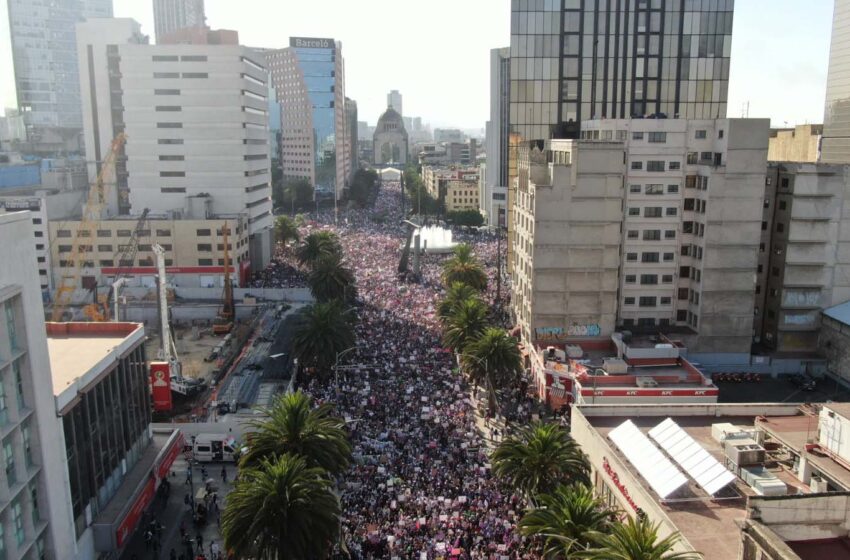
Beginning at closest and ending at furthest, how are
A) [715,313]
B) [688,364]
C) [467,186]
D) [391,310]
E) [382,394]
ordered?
[382,394] → [688,364] → [715,313] → [391,310] → [467,186]

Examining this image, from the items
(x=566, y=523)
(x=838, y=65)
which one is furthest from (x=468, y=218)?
(x=566, y=523)

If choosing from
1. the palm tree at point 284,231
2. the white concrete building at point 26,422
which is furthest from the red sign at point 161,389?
the palm tree at point 284,231

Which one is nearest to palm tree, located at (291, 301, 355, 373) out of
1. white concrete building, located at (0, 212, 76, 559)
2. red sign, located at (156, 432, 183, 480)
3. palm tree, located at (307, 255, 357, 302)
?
red sign, located at (156, 432, 183, 480)

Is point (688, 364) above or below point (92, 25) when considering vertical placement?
below

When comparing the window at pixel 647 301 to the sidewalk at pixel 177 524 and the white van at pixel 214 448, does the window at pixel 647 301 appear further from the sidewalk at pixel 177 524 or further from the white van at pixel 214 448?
the sidewalk at pixel 177 524

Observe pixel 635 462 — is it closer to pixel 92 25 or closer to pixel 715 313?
pixel 715 313

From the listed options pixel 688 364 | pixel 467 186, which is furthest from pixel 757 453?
pixel 467 186
